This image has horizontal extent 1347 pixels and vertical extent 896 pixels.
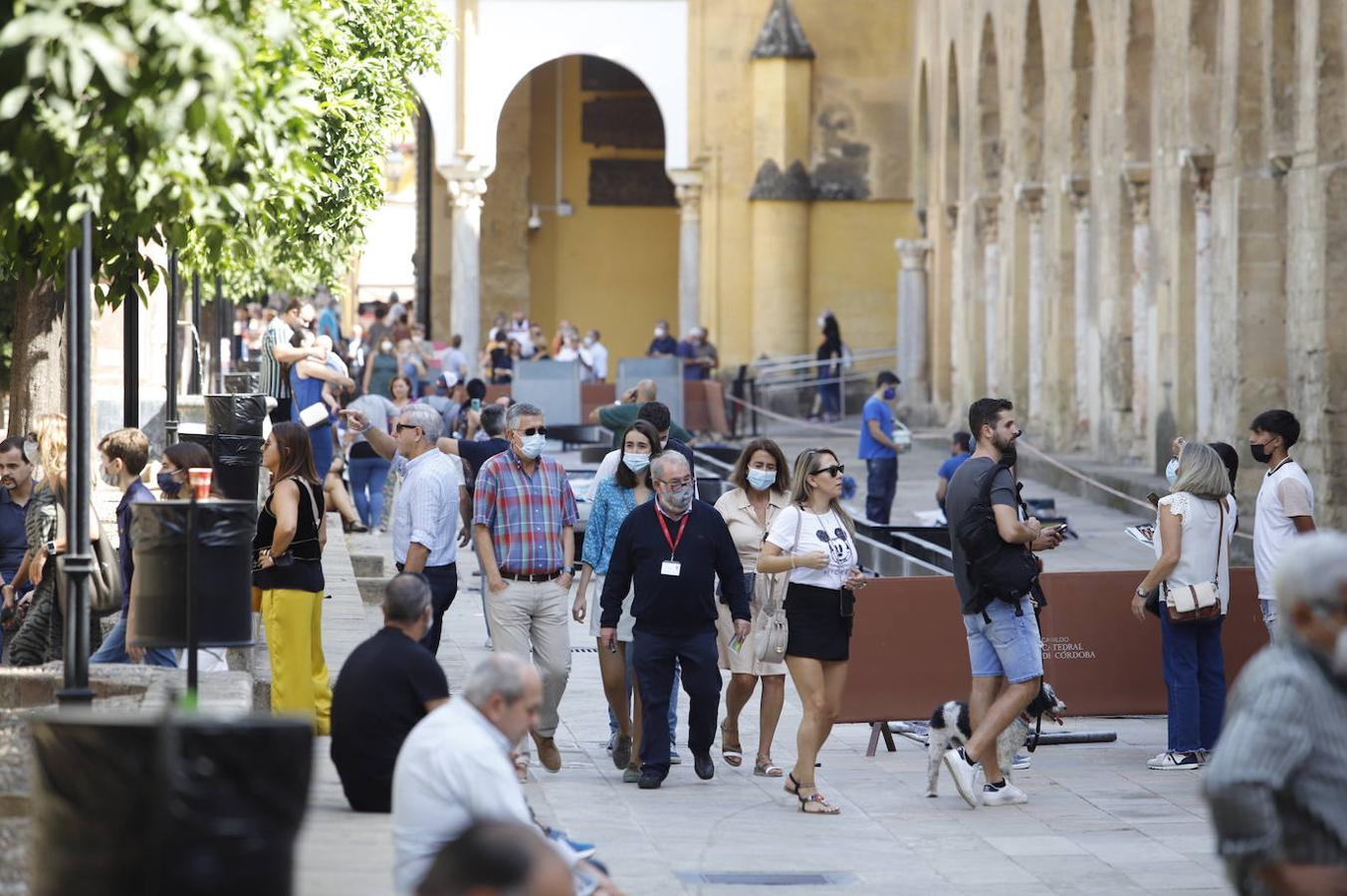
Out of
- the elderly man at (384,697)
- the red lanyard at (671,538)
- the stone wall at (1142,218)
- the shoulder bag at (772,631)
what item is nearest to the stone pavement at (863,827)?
the elderly man at (384,697)

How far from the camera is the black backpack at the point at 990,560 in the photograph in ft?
33.4

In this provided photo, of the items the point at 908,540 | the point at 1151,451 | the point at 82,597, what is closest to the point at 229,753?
the point at 82,597

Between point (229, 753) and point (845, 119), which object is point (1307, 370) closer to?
point (229, 753)

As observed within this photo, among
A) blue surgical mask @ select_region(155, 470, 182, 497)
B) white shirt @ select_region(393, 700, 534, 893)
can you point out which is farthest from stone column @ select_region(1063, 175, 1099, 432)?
white shirt @ select_region(393, 700, 534, 893)

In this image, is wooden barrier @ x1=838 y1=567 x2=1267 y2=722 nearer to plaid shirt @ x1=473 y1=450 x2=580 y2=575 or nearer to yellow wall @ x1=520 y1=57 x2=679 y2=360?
plaid shirt @ x1=473 y1=450 x2=580 y2=575

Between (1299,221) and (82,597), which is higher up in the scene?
(1299,221)

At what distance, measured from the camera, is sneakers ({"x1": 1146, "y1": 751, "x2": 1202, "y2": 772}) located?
1138cm

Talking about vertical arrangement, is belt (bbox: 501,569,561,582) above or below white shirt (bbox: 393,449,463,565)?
below

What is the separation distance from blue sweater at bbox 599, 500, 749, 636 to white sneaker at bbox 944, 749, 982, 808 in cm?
117

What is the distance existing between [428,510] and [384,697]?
3.74 m

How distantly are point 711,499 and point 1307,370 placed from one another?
16.9 ft

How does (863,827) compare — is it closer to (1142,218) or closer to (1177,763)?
(1177,763)

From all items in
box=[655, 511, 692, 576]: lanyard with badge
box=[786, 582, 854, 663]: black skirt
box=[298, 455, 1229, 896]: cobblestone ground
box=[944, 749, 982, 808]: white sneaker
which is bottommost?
box=[298, 455, 1229, 896]: cobblestone ground

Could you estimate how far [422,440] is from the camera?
39.4ft
